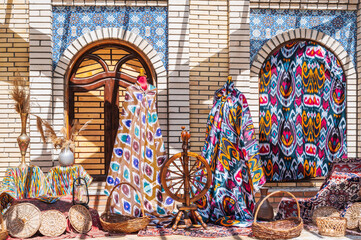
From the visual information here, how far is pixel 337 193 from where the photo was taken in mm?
5938

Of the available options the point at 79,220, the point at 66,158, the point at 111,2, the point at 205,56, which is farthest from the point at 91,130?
the point at 79,220

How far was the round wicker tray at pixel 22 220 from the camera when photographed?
5180mm

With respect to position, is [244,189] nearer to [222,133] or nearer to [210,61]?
[222,133]

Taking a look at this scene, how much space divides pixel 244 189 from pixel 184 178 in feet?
3.41

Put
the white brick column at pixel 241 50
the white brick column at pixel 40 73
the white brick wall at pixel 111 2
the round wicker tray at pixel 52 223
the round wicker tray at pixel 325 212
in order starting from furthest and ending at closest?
the white brick column at pixel 241 50, the white brick wall at pixel 111 2, the white brick column at pixel 40 73, the round wicker tray at pixel 325 212, the round wicker tray at pixel 52 223

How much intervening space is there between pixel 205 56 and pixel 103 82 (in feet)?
5.46

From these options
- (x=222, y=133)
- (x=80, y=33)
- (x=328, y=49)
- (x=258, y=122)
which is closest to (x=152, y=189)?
(x=222, y=133)

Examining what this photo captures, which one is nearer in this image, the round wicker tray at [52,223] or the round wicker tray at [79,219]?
the round wicker tray at [52,223]

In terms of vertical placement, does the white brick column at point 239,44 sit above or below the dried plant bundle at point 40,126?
above

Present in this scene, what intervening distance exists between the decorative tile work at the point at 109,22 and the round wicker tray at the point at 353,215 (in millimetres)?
3385

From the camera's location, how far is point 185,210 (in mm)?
5547

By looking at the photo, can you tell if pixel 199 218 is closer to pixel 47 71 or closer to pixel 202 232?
pixel 202 232

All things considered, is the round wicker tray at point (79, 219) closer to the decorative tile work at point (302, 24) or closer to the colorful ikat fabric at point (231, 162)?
the colorful ikat fabric at point (231, 162)

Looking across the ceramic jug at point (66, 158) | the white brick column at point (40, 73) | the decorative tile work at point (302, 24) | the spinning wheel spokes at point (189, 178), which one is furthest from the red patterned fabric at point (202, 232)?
the decorative tile work at point (302, 24)
